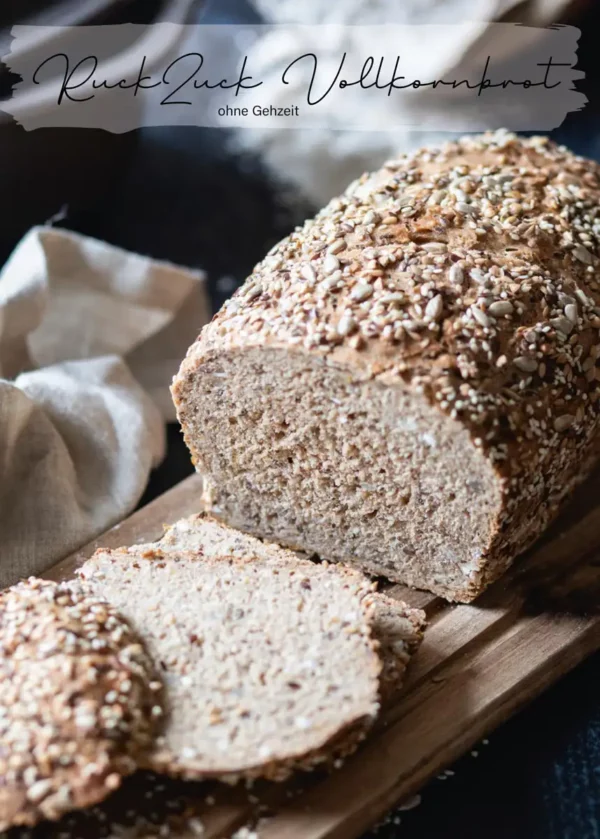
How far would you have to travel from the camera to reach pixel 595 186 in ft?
13.2

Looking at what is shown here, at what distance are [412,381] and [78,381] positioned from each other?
69.8 inches

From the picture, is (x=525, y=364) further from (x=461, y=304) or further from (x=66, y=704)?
(x=66, y=704)

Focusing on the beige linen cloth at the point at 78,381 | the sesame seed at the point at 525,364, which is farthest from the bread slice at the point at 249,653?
the sesame seed at the point at 525,364

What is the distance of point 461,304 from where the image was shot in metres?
3.23

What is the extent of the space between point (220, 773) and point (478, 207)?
2092mm

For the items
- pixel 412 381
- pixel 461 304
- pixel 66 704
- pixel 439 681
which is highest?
pixel 461 304

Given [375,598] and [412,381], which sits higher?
[412,381]

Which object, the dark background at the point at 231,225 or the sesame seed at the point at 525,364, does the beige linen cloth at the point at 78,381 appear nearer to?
the dark background at the point at 231,225

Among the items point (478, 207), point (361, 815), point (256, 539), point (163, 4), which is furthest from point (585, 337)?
point (163, 4)

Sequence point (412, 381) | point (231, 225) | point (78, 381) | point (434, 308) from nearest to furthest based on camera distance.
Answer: point (412, 381), point (434, 308), point (78, 381), point (231, 225)

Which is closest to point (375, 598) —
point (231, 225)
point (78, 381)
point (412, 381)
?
point (412, 381)

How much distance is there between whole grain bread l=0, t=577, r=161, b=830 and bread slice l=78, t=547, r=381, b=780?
9 centimetres

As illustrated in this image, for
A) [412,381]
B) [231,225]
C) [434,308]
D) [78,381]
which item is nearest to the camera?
[412,381]

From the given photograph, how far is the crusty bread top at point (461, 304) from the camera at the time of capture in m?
3.12
